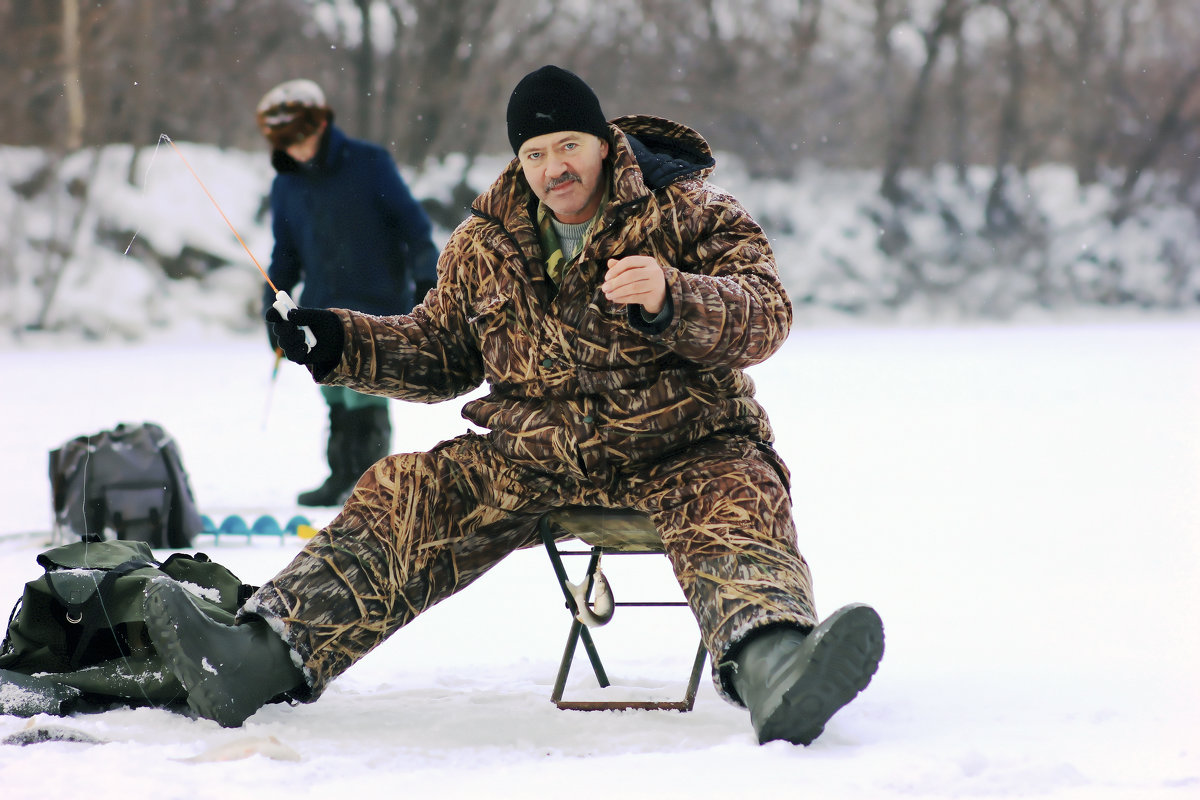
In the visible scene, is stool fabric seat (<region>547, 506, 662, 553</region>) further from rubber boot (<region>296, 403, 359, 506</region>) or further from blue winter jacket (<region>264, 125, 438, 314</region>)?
rubber boot (<region>296, 403, 359, 506</region>)

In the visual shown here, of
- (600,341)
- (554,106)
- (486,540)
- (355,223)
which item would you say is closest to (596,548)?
(486,540)

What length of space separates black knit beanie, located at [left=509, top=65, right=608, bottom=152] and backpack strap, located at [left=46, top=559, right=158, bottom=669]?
0.97m

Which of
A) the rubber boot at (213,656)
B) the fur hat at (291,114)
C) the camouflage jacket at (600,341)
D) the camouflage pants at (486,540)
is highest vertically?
the fur hat at (291,114)

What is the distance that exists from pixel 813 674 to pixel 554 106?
3.27 feet

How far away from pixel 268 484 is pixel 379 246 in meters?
1.25

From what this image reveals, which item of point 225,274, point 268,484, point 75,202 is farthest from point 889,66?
point 268,484

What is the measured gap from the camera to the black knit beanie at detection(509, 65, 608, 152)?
6.61 feet

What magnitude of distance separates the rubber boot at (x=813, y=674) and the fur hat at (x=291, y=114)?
3004mm

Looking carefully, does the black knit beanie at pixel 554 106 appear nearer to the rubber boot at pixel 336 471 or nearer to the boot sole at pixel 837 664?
the boot sole at pixel 837 664

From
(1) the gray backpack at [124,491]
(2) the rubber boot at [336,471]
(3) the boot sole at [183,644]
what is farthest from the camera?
(2) the rubber boot at [336,471]

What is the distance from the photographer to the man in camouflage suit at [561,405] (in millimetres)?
1761

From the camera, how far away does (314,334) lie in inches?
78.5

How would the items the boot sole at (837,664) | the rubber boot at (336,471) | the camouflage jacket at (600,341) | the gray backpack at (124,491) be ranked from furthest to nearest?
the rubber boot at (336,471)
the gray backpack at (124,491)
the camouflage jacket at (600,341)
the boot sole at (837,664)

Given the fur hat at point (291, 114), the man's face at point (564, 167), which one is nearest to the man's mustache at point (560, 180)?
the man's face at point (564, 167)
